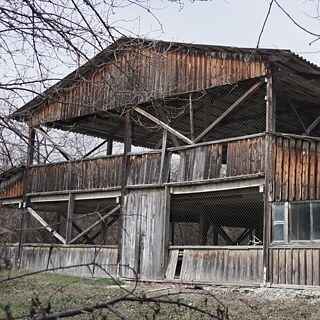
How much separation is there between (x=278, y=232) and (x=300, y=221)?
67 cm

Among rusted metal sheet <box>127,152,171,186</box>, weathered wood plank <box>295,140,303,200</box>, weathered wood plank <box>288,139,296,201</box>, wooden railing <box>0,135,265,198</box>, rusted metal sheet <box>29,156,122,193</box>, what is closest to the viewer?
weathered wood plank <box>295,140,303,200</box>

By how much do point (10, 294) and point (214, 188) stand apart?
6.14m

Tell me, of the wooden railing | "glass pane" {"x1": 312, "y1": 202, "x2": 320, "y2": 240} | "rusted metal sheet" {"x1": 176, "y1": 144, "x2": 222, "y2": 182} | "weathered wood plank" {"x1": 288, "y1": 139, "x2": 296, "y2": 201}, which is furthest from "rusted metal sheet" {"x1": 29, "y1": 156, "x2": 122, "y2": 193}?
"glass pane" {"x1": 312, "y1": 202, "x2": 320, "y2": 240}

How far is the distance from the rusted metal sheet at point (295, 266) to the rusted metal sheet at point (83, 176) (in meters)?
6.61

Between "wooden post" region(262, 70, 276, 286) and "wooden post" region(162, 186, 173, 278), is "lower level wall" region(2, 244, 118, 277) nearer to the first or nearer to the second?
"wooden post" region(162, 186, 173, 278)

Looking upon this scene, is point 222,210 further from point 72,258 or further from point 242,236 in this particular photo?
point 72,258

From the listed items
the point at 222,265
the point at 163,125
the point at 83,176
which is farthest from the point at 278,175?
the point at 83,176

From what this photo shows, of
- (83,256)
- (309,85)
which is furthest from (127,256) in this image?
(309,85)

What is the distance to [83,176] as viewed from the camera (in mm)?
20984

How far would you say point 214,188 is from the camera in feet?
56.3

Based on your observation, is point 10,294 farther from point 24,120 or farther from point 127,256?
point 24,120

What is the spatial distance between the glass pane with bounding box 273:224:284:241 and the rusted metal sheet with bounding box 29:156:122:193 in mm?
6230

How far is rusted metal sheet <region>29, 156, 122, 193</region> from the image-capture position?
67.1ft

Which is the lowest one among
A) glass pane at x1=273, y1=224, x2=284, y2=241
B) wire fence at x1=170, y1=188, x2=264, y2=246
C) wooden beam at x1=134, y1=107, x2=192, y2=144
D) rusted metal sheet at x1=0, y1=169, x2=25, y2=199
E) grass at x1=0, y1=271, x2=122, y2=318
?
grass at x1=0, y1=271, x2=122, y2=318
